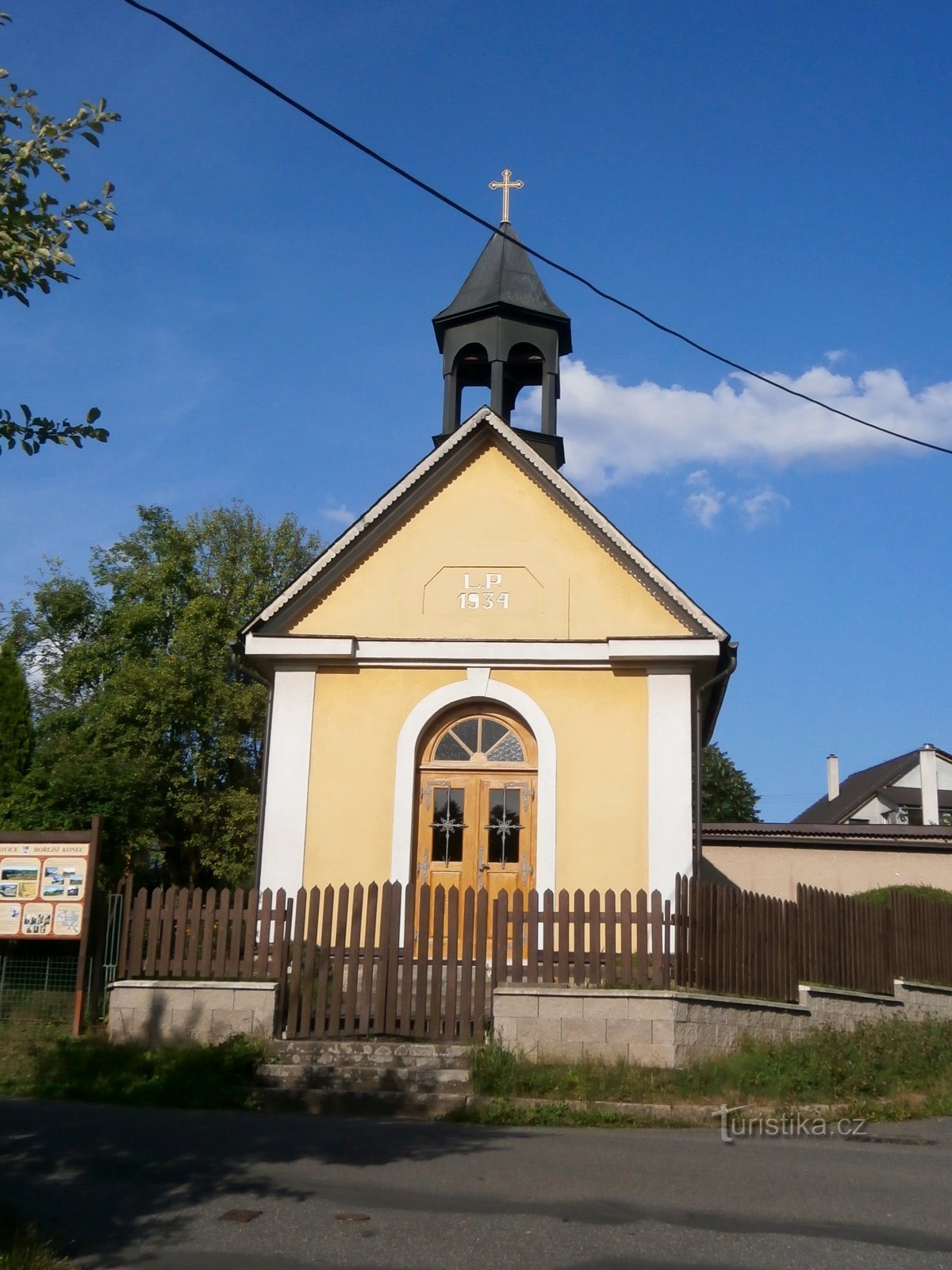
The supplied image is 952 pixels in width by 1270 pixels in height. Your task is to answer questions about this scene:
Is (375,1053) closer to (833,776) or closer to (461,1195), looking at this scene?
(461,1195)

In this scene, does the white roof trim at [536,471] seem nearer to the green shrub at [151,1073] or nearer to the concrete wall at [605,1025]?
the concrete wall at [605,1025]

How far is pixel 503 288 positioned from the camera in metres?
17.4

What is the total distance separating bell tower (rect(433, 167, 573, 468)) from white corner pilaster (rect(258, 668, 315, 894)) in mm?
3819

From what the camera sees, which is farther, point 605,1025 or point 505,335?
point 505,335

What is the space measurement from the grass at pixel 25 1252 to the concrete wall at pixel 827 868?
1906 cm

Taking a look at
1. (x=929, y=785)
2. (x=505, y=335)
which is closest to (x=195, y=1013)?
(x=505, y=335)

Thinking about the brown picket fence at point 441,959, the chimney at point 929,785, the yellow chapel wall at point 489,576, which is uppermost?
the chimney at point 929,785

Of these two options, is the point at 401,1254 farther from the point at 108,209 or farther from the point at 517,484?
the point at 517,484

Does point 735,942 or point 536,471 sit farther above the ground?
point 536,471

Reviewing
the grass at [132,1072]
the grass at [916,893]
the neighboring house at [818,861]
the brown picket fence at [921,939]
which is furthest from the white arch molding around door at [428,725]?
the neighboring house at [818,861]

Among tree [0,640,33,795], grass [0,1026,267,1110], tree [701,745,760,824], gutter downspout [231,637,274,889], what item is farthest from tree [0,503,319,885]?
tree [701,745,760,824]

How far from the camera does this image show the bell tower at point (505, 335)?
55.8ft

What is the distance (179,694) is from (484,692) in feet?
58.2

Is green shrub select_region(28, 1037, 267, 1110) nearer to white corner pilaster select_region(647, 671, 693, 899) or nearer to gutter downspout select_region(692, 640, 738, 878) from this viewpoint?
white corner pilaster select_region(647, 671, 693, 899)
